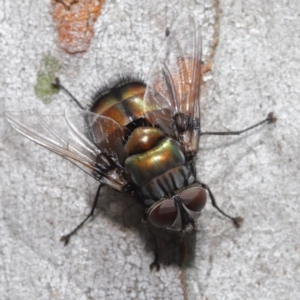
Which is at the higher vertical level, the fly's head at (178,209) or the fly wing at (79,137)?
the fly wing at (79,137)

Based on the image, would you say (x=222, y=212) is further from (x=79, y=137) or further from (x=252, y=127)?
(x=79, y=137)

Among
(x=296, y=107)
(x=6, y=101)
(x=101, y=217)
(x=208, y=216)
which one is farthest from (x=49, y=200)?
(x=296, y=107)

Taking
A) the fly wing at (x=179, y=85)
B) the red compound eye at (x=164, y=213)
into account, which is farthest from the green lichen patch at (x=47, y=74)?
the red compound eye at (x=164, y=213)

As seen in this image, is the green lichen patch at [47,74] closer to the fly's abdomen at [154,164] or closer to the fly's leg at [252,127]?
the fly's abdomen at [154,164]

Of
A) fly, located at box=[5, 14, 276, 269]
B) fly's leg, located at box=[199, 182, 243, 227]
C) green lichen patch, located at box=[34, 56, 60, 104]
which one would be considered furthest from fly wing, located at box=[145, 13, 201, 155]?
green lichen patch, located at box=[34, 56, 60, 104]

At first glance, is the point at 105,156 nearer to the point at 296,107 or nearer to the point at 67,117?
the point at 67,117

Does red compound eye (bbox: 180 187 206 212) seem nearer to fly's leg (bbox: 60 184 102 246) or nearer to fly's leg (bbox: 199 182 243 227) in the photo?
fly's leg (bbox: 199 182 243 227)
